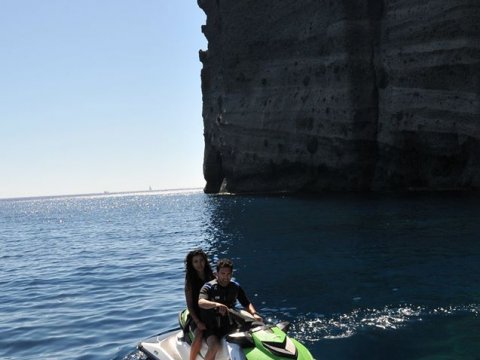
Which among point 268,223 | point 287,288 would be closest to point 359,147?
point 268,223

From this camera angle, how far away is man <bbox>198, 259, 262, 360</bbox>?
28.2ft

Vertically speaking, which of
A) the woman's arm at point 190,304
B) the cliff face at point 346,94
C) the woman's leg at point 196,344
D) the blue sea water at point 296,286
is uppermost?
the cliff face at point 346,94

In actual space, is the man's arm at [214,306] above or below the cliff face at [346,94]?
below

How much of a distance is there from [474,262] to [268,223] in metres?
20.0

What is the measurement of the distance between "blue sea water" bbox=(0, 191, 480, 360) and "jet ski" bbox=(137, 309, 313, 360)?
207 centimetres

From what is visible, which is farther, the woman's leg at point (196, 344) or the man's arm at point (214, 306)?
the woman's leg at point (196, 344)

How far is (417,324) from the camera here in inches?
483

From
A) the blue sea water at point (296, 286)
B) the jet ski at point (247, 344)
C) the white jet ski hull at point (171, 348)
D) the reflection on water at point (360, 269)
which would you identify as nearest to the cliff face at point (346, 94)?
the reflection on water at point (360, 269)

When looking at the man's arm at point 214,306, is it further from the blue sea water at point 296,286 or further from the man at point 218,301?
the blue sea water at point 296,286

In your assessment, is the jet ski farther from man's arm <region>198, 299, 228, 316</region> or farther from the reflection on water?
the reflection on water

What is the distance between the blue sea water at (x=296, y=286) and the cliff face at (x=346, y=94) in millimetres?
21303

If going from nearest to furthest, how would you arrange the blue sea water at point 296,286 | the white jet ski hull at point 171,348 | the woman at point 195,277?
the white jet ski hull at point 171,348 → the woman at point 195,277 → the blue sea water at point 296,286

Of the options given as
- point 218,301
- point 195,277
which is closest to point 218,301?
point 218,301

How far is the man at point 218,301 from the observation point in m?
8.61
